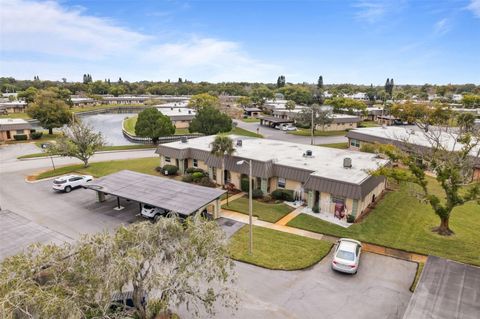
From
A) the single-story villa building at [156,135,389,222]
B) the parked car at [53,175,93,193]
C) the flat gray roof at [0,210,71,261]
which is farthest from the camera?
the parked car at [53,175,93,193]

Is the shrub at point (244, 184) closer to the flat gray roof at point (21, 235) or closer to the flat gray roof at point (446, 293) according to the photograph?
the flat gray roof at point (21, 235)

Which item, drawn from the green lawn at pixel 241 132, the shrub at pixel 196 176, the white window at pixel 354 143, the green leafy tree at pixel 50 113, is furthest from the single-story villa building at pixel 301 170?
the green leafy tree at pixel 50 113

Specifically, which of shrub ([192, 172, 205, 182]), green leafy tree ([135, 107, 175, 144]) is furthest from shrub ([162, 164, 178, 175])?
green leafy tree ([135, 107, 175, 144])

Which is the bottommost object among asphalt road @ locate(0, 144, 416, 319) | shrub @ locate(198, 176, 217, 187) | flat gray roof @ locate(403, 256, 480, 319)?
asphalt road @ locate(0, 144, 416, 319)

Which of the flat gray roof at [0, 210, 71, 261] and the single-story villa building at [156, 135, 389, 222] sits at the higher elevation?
the single-story villa building at [156, 135, 389, 222]

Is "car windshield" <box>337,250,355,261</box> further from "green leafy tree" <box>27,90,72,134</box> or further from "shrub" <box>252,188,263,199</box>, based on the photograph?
"green leafy tree" <box>27,90,72,134</box>

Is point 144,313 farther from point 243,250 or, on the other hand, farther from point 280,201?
point 280,201

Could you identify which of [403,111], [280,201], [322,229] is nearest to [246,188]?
[280,201]
